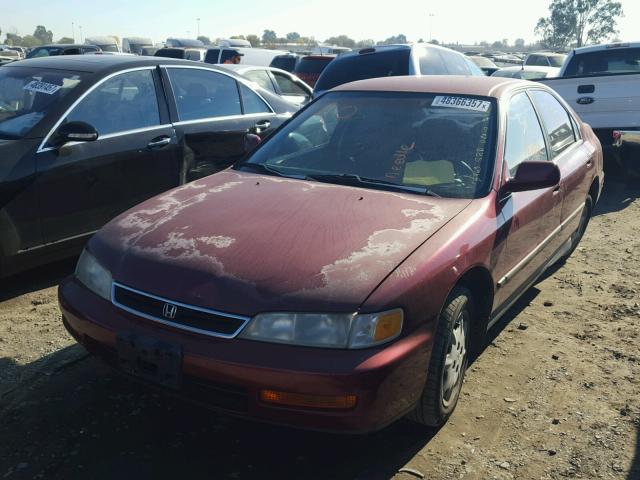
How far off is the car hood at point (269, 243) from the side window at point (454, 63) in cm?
626

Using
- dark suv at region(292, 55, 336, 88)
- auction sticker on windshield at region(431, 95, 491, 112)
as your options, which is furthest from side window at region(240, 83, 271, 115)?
dark suv at region(292, 55, 336, 88)

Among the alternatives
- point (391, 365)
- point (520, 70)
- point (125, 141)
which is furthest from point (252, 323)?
point (520, 70)

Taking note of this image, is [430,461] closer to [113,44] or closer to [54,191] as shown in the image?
[54,191]

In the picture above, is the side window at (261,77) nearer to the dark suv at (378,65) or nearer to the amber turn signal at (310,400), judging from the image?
the dark suv at (378,65)

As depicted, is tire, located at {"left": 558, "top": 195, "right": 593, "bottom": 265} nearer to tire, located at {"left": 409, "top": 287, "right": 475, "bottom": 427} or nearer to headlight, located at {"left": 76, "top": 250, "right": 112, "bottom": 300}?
tire, located at {"left": 409, "top": 287, "right": 475, "bottom": 427}

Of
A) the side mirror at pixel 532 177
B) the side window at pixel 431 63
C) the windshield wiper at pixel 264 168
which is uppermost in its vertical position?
the side window at pixel 431 63

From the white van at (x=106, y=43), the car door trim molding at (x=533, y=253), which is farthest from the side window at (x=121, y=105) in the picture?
the white van at (x=106, y=43)

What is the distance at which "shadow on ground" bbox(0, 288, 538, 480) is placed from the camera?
2.65 metres

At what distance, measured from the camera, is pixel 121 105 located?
4.96 meters

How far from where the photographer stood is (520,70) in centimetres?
1543

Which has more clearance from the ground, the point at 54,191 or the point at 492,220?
the point at 492,220

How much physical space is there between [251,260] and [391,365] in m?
0.71

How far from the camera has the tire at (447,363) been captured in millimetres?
2730

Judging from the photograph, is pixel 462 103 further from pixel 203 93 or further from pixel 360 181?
pixel 203 93
